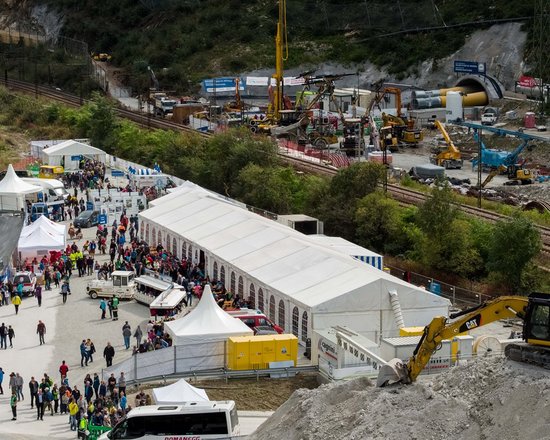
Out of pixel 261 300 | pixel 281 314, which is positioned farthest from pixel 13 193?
pixel 281 314

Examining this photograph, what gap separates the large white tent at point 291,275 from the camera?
115ft

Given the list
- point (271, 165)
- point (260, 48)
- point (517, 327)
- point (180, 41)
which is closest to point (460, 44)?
point (260, 48)

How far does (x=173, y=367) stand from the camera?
32.7 m

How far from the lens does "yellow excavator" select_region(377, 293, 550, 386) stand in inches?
811

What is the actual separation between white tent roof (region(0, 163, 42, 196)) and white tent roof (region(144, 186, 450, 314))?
27.1 feet

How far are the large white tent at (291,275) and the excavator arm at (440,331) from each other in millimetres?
11718

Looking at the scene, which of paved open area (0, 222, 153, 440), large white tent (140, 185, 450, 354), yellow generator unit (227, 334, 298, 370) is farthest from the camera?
large white tent (140, 185, 450, 354)

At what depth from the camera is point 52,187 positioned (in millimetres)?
60094

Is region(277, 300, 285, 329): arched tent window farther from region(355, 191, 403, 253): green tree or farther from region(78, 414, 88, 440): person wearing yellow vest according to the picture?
region(355, 191, 403, 253): green tree

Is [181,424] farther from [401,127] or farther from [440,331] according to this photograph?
[401,127]

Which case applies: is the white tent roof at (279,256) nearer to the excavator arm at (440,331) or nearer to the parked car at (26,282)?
the parked car at (26,282)

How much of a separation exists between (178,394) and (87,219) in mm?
27402

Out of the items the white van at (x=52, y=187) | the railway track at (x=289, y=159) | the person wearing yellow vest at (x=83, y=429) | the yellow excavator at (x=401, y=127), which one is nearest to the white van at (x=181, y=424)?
the person wearing yellow vest at (x=83, y=429)

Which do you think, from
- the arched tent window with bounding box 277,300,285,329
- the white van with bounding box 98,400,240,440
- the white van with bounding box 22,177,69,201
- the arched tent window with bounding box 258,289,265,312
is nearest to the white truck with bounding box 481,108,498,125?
the white van with bounding box 22,177,69,201
